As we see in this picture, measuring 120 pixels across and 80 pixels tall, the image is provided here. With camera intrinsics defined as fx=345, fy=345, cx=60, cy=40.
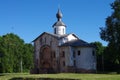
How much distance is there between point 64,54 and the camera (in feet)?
236

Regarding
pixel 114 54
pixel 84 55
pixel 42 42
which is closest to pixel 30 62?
→ pixel 42 42

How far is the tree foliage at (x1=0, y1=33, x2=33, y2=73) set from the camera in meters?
91.9

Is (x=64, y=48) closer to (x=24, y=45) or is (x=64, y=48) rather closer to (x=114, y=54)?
(x=114, y=54)

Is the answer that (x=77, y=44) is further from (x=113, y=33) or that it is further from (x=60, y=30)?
(x=113, y=33)

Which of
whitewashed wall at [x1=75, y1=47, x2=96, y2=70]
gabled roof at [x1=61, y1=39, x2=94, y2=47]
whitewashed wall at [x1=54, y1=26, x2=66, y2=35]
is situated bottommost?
whitewashed wall at [x1=75, y1=47, x2=96, y2=70]

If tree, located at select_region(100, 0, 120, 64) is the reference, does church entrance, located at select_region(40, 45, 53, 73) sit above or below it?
below

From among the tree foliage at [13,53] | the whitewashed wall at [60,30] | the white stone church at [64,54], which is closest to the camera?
the white stone church at [64,54]

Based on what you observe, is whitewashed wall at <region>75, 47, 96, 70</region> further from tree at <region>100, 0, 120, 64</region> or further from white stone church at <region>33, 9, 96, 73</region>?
tree at <region>100, 0, 120, 64</region>

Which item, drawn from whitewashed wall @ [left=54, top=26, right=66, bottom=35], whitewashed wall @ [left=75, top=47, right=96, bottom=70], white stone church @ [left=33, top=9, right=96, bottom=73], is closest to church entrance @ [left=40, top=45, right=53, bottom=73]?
white stone church @ [left=33, top=9, right=96, bottom=73]

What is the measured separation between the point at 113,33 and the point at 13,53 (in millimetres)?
36760

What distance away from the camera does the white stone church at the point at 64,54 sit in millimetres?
71562

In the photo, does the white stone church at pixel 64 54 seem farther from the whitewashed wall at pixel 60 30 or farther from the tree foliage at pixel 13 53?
the tree foliage at pixel 13 53

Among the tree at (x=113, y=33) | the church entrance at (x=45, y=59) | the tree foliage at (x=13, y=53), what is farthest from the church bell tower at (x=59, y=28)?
the tree foliage at (x=13, y=53)

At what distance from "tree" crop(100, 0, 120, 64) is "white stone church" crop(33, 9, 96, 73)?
6.23m
